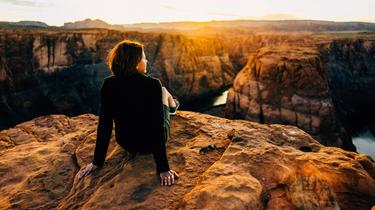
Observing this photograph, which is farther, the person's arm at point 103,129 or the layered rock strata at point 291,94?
the layered rock strata at point 291,94

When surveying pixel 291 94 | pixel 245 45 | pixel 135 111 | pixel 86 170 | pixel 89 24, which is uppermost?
pixel 89 24

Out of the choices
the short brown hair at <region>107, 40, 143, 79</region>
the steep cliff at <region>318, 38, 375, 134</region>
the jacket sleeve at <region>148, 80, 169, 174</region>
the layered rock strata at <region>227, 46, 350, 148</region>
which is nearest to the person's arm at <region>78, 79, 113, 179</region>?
the short brown hair at <region>107, 40, 143, 79</region>

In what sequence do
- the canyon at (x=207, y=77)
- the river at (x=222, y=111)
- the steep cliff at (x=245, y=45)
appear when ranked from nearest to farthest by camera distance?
the canyon at (x=207, y=77), the river at (x=222, y=111), the steep cliff at (x=245, y=45)

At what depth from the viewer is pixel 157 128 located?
1.99m

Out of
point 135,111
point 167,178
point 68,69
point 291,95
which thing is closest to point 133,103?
point 135,111

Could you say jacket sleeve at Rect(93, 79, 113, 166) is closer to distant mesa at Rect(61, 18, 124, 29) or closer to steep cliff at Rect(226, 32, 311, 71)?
steep cliff at Rect(226, 32, 311, 71)

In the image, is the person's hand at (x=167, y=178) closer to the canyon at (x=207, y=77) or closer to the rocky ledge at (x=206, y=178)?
the rocky ledge at (x=206, y=178)

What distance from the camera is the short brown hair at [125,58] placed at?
1.85 m

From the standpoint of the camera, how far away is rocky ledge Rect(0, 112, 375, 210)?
174 centimetres

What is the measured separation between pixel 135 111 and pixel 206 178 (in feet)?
3.43

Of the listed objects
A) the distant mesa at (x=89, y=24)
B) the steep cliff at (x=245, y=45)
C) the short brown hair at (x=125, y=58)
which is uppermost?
the distant mesa at (x=89, y=24)

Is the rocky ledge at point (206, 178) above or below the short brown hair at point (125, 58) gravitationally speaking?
below

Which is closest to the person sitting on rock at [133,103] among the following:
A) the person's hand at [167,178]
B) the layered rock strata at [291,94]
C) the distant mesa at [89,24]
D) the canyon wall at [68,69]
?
the person's hand at [167,178]

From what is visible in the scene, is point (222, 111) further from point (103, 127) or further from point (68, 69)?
point (103, 127)
